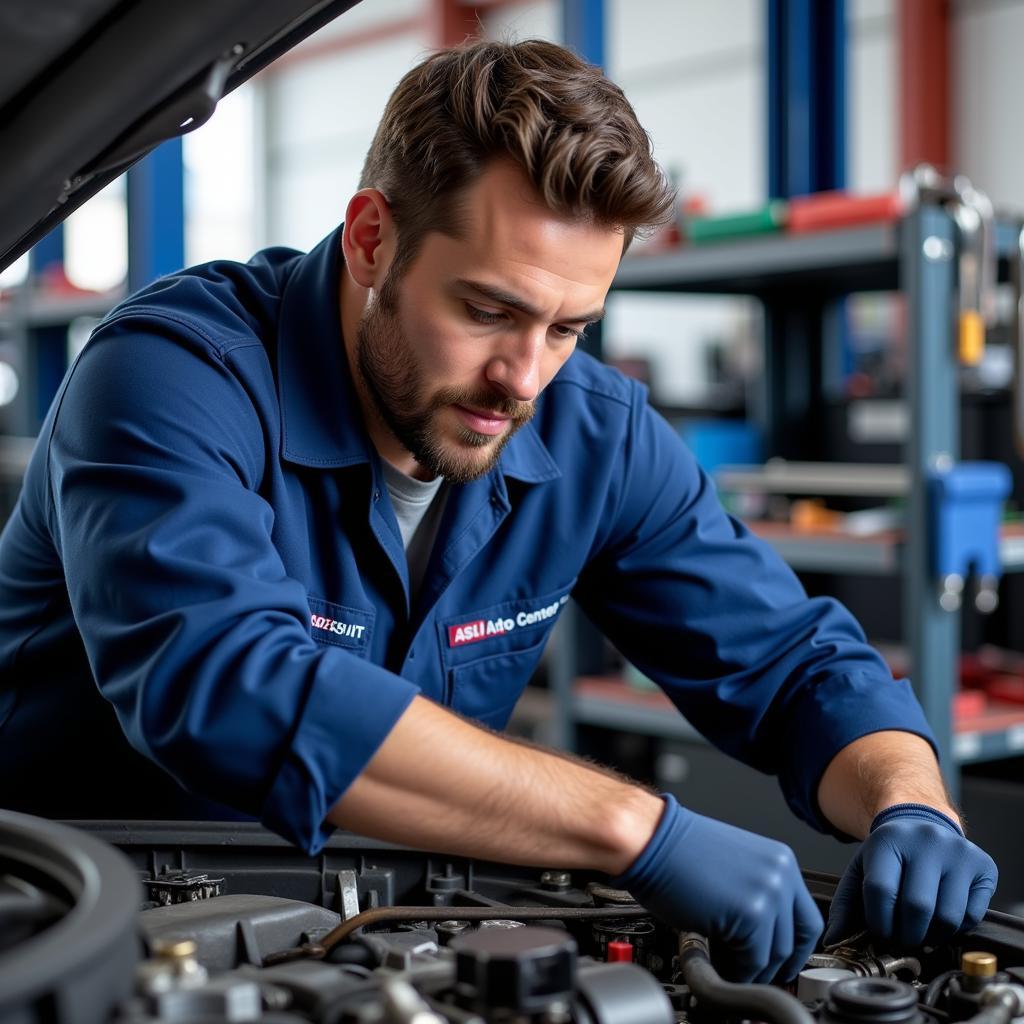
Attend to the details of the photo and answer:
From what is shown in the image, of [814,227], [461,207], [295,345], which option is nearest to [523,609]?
[295,345]

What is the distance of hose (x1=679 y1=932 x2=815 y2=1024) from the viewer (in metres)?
0.82

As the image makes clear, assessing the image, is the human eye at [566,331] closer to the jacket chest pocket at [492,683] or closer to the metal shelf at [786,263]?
the jacket chest pocket at [492,683]

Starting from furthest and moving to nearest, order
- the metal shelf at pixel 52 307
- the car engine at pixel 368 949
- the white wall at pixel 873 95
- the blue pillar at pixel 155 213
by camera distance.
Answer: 1. the white wall at pixel 873 95
2. the metal shelf at pixel 52 307
3. the blue pillar at pixel 155 213
4. the car engine at pixel 368 949

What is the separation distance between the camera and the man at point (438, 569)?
980 mm

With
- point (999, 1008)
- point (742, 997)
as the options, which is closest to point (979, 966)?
point (999, 1008)

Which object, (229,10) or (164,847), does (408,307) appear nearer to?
(229,10)

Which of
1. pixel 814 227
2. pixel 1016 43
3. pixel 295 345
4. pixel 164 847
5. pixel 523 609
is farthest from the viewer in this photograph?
pixel 1016 43

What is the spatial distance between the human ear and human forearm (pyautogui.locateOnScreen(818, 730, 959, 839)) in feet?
2.24

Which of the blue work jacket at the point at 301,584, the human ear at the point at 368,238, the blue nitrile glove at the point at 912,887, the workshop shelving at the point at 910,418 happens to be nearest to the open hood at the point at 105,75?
the blue work jacket at the point at 301,584

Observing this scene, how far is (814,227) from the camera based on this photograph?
8.79ft

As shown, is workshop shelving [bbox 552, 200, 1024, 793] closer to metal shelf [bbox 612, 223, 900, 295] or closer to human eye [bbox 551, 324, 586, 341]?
metal shelf [bbox 612, 223, 900, 295]

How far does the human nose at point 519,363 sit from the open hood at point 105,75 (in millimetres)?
375

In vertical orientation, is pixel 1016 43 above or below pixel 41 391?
above

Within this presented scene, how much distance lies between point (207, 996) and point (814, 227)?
2.27 metres
